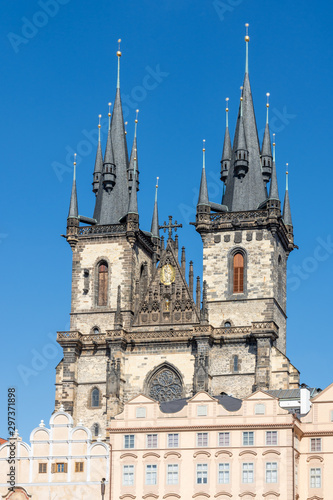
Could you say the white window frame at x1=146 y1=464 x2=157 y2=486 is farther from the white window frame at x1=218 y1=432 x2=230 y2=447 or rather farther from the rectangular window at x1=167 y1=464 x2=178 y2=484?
the white window frame at x1=218 y1=432 x2=230 y2=447

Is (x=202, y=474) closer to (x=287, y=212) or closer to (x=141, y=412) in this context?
(x=141, y=412)

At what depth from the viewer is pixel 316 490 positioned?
7406cm

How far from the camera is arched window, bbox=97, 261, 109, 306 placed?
102250mm

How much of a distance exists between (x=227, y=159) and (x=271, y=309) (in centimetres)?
1369

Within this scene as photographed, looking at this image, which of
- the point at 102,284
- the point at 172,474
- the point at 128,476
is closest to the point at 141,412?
the point at 128,476

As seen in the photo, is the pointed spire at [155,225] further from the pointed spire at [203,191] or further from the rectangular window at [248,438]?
the rectangular window at [248,438]

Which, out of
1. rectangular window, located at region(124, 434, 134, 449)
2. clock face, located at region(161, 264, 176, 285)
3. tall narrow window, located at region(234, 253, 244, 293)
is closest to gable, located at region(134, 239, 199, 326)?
clock face, located at region(161, 264, 176, 285)

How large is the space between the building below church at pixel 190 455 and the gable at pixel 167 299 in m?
22.6

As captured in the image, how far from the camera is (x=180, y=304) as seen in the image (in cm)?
10031

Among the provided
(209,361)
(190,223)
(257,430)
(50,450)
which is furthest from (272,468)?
(190,223)

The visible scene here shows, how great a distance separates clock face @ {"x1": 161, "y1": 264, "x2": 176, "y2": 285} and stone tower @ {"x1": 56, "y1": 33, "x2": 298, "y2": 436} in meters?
0.07

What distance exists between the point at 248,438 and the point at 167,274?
93.3 feet

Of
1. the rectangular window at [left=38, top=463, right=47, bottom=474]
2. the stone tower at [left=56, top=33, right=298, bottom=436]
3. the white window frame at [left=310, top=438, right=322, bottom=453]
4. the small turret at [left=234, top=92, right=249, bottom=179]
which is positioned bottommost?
the rectangular window at [left=38, top=463, right=47, bottom=474]

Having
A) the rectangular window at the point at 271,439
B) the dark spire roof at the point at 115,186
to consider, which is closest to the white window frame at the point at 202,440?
the rectangular window at the point at 271,439
